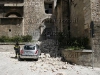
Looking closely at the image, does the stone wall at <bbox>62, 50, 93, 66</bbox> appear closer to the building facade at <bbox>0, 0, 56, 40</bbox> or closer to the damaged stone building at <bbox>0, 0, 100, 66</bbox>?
the damaged stone building at <bbox>0, 0, 100, 66</bbox>

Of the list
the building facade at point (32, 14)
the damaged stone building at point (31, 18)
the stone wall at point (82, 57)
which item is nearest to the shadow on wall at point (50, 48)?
the damaged stone building at point (31, 18)

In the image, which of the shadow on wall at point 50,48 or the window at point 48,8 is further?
the window at point 48,8

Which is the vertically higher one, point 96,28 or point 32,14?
point 32,14

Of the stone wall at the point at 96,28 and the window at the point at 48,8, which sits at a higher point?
the window at the point at 48,8

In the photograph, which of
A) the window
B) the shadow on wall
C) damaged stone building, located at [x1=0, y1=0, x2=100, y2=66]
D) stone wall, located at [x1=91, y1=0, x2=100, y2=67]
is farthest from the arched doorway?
stone wall, located at [x1=91, y1=0, x2=100, y2=67]

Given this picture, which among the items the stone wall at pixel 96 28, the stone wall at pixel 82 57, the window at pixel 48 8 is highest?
the window at pixel 48 8

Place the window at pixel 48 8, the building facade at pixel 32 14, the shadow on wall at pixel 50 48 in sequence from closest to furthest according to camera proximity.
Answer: the shadow on wall at pixel 50 48, the building facade at pixel 32 14, the window at pixel 48 8

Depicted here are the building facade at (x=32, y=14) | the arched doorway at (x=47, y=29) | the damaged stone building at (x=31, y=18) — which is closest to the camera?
the damaged stone building at (x=31, y=18)

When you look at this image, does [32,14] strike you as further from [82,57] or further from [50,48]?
[82,57]

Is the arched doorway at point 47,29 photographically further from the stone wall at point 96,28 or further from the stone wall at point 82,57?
the stone wall at point 96,28

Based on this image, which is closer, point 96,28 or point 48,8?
point 96,28

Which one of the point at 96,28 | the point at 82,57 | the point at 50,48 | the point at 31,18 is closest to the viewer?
the point at 82,57

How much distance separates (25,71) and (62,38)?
9.43 metres

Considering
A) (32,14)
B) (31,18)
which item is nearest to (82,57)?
(31,18)
